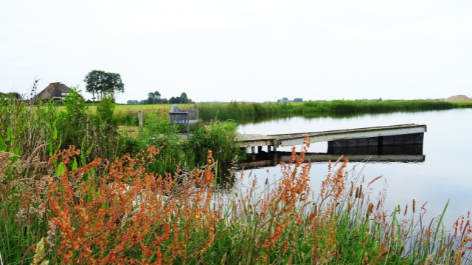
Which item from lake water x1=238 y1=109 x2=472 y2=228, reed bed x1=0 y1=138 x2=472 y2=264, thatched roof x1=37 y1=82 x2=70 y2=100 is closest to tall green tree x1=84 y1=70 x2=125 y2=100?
thatched roof x1=37 y1=82 x2=70 y2=100

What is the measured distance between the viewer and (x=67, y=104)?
8242 mm

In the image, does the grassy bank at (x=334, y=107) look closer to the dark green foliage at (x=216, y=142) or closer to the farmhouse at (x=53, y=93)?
the farmhouse at (x=53, y=93)

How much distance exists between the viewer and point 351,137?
17.5 m

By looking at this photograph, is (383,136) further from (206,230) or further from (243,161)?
(206,230)

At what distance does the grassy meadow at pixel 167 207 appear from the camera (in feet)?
7.09

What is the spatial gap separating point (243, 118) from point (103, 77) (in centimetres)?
4598

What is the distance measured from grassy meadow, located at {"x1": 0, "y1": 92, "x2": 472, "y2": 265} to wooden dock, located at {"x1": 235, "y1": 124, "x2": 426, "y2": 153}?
6.25 ft

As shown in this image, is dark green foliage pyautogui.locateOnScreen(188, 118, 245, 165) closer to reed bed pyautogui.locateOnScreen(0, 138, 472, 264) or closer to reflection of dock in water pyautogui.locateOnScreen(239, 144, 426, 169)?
reflection of dock in water pyautogui.locateOnScreen(239, 144, 426, 169)

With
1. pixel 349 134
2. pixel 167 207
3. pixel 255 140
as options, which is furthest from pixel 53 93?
pixel 349 134

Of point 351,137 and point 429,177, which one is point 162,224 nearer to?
point 429,177

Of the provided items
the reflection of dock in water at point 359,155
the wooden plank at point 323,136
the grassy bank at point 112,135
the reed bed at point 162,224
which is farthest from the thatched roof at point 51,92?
the reed bed at point 162,224

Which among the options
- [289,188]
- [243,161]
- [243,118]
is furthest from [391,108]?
[289,188]

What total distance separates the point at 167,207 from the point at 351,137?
15.8 m

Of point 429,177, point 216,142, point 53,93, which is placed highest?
point 53,93
